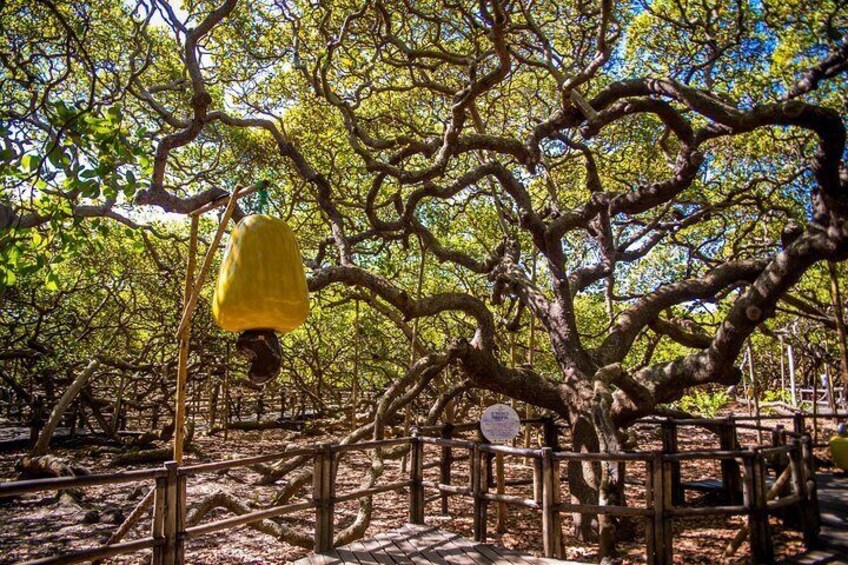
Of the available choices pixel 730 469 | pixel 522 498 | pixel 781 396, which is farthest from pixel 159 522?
pixel 781 396

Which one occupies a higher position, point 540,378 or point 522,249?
→ point 522,249

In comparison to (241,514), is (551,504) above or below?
above

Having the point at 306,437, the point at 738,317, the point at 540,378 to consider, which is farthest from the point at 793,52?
the point at 306,437

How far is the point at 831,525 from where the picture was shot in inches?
248

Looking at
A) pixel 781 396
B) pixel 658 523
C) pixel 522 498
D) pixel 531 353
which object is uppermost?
pixel 531 353

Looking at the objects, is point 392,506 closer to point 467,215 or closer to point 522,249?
point 522,249

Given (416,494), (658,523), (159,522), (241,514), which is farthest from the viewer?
(241,514)

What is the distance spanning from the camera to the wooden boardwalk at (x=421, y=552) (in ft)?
15.4

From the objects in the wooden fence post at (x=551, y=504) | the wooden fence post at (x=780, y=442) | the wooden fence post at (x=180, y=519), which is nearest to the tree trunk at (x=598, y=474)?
the wooden fence post at (x=551, y=504)

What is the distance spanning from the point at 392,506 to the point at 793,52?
28.7ft

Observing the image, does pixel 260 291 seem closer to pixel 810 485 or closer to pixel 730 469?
pixel 810 485

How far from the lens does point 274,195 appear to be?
11164 millimetres

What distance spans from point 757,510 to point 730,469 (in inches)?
139

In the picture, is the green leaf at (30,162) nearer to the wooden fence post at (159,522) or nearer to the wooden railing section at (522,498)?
the wooden railing section at (522,498)
